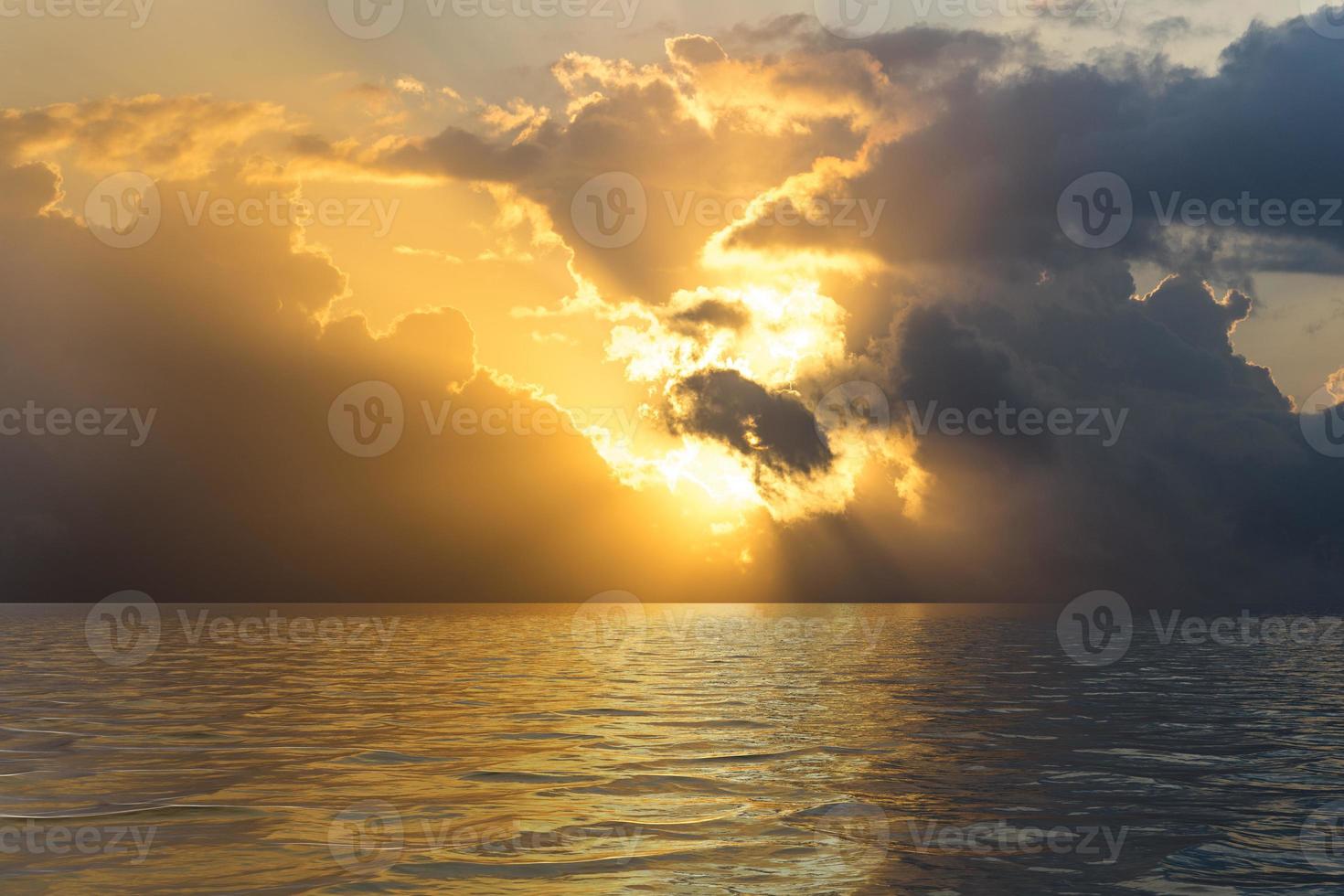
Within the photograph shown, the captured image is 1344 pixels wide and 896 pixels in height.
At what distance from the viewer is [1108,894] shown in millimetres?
16328

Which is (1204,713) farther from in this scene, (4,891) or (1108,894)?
(4,891)

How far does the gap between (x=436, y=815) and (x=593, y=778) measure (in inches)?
208

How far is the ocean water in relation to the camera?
17203 millimetres

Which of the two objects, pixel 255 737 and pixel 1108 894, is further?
pixel 255 737

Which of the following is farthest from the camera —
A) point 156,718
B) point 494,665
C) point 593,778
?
point 494,665

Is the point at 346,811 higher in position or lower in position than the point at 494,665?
lower

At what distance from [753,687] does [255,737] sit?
27.3m

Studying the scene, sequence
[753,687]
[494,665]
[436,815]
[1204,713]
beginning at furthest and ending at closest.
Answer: [494,665]
[753,687]
[1204,713]
[436,815]

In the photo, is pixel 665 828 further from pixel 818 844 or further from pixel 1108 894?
pixel 1108 894

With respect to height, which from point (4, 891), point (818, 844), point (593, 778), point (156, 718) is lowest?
point (4, 891)

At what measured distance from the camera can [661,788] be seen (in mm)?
24266

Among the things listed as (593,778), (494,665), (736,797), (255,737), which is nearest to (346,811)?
(593,778)

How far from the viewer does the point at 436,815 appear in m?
21.0

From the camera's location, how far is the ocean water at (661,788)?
1720cm
